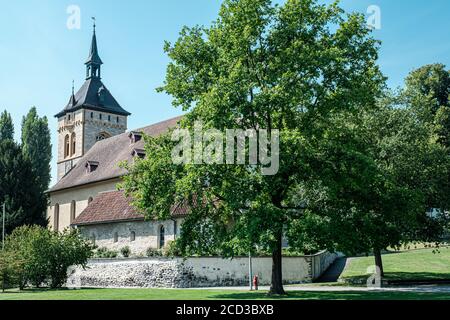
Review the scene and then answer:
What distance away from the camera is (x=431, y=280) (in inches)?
1206

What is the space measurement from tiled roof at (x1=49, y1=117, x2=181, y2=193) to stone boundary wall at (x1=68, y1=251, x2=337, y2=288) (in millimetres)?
14142

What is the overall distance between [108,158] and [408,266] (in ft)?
106

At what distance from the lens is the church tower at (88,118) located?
2995 inches

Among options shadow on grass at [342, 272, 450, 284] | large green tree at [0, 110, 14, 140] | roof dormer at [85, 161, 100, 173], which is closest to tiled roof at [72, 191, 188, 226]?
roof dormer at [85, 161, 100, 173]

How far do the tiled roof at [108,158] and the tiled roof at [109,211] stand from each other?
3258mm

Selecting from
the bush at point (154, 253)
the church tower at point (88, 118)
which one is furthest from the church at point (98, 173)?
the bush at point (154, 253)

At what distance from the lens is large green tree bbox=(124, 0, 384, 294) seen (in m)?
23.3

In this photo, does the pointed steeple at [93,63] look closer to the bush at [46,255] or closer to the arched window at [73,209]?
the arched window at [73,209]

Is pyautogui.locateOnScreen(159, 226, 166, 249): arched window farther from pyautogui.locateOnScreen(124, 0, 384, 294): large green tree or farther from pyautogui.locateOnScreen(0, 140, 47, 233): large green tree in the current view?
pyautogui.locateOnScreen(0, 140, 47, 233): large green tree

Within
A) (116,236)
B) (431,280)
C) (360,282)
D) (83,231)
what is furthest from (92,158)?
(431,280)

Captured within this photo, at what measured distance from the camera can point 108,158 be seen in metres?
58.3

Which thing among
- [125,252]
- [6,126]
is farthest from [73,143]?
[125,252]
